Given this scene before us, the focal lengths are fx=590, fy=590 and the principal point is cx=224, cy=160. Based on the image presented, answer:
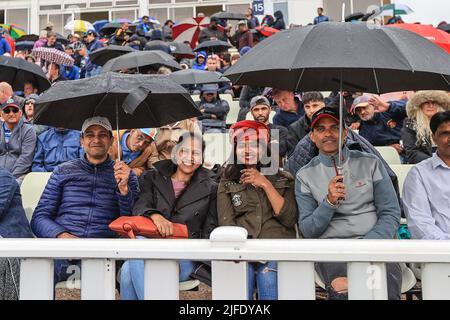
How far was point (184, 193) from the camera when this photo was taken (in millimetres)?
4113

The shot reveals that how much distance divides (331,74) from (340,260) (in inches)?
104

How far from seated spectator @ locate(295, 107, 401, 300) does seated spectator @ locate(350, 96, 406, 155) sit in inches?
117

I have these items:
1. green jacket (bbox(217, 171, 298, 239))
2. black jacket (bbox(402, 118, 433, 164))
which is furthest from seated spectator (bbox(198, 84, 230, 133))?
green jacket (bbox(217, 171, 298, 239))

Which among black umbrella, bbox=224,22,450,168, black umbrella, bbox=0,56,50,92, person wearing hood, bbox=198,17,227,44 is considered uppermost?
person wearing hood, bbox=198,17,227,44

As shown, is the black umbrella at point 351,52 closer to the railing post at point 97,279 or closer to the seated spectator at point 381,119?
the railing post at point 97,279

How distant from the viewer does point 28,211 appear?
15.5 feet

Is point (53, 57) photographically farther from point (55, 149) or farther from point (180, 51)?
point (55, 149)

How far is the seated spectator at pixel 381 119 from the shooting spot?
22.2 ft

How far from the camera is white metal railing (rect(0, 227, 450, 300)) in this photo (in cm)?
197

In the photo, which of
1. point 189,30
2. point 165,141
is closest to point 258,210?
point 165,141

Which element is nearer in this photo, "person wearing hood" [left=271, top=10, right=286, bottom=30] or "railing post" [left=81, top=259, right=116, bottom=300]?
"railing post" [left=81, top=259, right=116, bottom=300]

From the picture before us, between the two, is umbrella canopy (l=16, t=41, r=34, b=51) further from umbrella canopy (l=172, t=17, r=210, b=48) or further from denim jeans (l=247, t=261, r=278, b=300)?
denim jeans (l=247, t=261, r=278, b=300)
